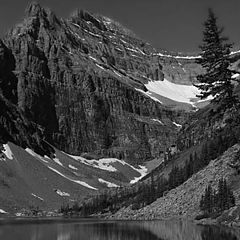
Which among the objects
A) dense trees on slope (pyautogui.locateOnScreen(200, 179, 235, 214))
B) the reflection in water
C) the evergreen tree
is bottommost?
the reflection in water

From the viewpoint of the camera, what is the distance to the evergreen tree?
5225 centimetres

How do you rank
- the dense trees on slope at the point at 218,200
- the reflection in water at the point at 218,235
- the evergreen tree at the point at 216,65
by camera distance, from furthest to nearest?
the dense trees on slope at the point at 218,200 < the evergreen tree at the point at 216,65 < the reflection in water at the point at 218,235

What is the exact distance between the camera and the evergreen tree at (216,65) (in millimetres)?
52250

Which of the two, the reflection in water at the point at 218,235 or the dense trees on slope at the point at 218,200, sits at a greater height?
the dense trees on slope at the point at 218,200

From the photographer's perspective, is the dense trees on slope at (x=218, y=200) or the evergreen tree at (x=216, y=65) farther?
the dense trees on slope at (x=218, y=200)

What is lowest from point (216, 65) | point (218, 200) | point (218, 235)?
point (218, 235)

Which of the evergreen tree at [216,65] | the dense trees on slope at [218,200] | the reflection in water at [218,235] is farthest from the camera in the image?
the dense trees on slope at [218,200]

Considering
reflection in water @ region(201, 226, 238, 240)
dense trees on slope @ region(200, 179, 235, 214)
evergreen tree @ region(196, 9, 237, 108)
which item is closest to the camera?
reflection in water @ region(201, 226, 238, 240)

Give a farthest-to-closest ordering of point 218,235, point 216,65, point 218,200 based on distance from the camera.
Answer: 1. point 218,200
2. point 216,65
3. point 218,235

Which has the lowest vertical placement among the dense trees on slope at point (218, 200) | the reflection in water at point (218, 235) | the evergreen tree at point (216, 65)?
the reflection in water at point (218, 235)

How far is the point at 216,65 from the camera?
5325 centimetres

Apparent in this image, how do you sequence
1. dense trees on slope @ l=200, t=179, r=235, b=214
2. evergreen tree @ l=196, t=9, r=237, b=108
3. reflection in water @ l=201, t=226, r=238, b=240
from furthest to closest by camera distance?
1. dense trees on slope @ l=200, t=179, r=235, b=214
2. evergreen tree @ l=196, t=9, r=237, b=108
3. reflection in water @ l=201, t=226, r=238, b=240

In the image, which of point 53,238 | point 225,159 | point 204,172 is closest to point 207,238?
point 53,238

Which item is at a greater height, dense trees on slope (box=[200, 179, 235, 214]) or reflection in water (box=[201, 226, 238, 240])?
dense trees on slope (box=[200, 179, 235, 214])
